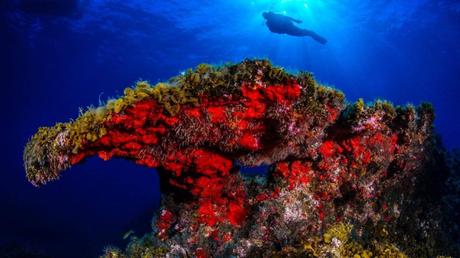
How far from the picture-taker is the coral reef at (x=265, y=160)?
12.8 feet

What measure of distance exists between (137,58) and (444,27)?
34.0 m

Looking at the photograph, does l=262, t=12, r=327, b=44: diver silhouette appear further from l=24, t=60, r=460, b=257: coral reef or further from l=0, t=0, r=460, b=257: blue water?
l=24, t=60, r=460, b=257: coral reef

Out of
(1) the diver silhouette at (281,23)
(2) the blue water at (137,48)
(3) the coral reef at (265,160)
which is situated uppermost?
(2) the blue water at (137,48)

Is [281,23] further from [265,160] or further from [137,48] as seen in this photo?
[137,48]

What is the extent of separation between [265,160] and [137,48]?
127ft

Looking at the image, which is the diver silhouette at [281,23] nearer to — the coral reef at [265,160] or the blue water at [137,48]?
the blue water at [137,48]

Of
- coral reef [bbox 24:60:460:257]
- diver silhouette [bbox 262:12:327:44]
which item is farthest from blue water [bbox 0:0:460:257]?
coral reef [bbox 24:60:460:257]

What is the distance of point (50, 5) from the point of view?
26.9 metres

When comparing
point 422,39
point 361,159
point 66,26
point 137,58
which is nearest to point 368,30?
point 422,39

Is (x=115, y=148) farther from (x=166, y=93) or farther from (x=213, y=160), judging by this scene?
(x=213, y=160)

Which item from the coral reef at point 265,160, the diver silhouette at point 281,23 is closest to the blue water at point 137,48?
the diver silhouette at point 281,23

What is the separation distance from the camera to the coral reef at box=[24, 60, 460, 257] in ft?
12.8

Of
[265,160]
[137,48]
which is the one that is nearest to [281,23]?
[265,160]

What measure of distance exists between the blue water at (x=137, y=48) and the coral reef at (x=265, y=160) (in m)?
11.5
